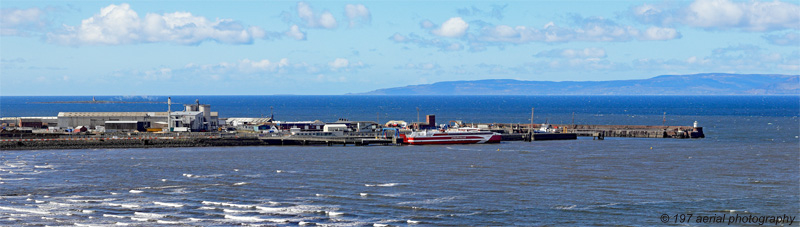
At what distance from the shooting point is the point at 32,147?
318 feet

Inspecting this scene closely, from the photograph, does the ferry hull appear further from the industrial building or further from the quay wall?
the industrial building

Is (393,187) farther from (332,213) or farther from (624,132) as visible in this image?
(624,132)

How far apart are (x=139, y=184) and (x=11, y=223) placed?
53.9ft

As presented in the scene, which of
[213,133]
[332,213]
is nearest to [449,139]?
[213,133]

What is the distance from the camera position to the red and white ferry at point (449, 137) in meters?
109

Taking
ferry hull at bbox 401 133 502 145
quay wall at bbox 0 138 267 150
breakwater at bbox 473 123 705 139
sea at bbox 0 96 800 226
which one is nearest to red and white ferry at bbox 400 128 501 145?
ferry hull at bbox 401 133 502 145

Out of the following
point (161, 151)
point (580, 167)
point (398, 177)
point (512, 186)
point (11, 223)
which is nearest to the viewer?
point (11, 223)

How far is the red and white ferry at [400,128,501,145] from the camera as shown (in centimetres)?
10900

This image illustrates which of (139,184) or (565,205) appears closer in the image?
(565,205)

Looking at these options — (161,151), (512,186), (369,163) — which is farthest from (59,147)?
(512,186)

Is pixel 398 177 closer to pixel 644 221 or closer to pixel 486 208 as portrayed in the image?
pixel 486 208

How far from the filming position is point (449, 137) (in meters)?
111

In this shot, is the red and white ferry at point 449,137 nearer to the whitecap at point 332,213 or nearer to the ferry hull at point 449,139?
the ferry hull at point 449,139

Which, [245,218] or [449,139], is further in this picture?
[449,139]
